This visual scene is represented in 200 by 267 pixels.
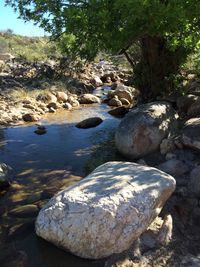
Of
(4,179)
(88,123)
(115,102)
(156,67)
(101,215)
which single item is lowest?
(115,102)

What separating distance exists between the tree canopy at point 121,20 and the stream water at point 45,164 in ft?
9.11

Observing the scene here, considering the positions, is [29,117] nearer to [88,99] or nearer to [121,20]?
[88,99]

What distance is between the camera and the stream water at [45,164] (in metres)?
5.58

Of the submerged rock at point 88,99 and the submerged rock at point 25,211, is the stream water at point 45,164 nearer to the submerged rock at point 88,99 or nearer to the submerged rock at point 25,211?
the submerged rock at point 25,211

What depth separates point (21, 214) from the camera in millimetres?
6574

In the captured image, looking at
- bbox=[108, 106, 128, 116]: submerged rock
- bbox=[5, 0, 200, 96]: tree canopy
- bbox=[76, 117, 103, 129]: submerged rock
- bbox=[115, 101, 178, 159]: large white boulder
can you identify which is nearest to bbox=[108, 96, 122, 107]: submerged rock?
bbox=[108, 106, 128, 116]: submerged rock

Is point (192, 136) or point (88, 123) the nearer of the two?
point (192, 136)

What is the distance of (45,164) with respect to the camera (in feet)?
30.5

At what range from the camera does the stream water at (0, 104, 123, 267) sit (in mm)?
5582

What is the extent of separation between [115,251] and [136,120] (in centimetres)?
431

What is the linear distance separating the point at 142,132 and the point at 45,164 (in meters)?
2.50

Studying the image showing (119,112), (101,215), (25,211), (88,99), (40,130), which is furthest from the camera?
(88,99)

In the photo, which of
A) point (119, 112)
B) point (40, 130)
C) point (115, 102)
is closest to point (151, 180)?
point (40, 130)

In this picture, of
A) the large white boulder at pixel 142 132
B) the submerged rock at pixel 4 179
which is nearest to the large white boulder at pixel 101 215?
the submerged rock at pixel 4 179
